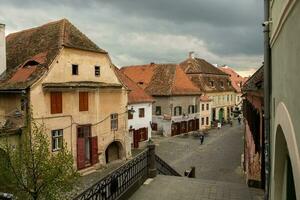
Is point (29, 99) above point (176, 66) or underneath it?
underneath

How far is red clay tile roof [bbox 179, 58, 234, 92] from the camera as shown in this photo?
Answer: 50438 millimetres

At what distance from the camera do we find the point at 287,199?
5.01 metres

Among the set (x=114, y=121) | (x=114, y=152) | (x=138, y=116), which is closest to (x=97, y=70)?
(x=114, y=121)

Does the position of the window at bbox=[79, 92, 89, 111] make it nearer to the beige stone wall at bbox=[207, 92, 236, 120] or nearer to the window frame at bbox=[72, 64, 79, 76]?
the window frame at bbox=[72, 64, 79, 76]

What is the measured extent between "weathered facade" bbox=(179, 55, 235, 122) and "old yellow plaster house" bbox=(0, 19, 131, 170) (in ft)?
85.7

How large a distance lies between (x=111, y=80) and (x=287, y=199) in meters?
21.1

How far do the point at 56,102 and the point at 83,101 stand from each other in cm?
230

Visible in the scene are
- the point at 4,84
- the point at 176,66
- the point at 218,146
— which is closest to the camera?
the point at 4,84

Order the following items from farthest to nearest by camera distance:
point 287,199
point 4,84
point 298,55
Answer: point 4,84, point 287,199, point 298,55

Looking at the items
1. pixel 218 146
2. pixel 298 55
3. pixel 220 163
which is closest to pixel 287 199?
pixel 298 55

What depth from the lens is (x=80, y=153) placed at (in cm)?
2261

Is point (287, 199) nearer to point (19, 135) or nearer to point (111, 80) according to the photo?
point (19, 135)

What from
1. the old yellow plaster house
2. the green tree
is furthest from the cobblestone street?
the old yellow plaster house

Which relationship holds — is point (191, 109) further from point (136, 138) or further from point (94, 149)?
point (94, 149)
